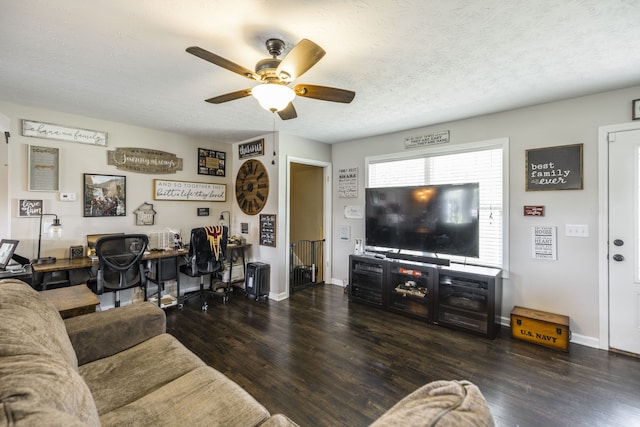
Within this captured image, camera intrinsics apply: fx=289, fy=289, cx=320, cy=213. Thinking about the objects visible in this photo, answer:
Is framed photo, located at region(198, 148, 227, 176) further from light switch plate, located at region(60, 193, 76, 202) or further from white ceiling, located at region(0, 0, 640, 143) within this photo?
light switch plate, located at region(60, 193, 76, 202)

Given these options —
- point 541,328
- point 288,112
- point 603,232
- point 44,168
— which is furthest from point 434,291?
point 44,168

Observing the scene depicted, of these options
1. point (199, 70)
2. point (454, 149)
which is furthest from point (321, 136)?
point (199, 70)

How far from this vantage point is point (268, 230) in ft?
14.1

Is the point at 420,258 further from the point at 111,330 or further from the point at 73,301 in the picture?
the point at 73,301

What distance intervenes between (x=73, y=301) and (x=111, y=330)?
49 centimetres

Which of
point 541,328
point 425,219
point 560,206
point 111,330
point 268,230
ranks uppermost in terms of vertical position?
point 560,206

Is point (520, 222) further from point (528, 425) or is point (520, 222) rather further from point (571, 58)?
point (528, 425)

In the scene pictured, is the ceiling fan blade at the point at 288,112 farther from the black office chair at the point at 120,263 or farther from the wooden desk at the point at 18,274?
the wooden desk at the point at 18,274

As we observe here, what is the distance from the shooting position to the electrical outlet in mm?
2805

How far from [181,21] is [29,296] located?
1.70 m

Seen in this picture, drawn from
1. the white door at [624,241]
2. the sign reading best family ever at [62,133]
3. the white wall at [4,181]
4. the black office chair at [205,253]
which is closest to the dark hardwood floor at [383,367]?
the white door at [624,241]

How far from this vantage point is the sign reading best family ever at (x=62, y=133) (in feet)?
10.3

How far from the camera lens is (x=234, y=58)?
2.13 m

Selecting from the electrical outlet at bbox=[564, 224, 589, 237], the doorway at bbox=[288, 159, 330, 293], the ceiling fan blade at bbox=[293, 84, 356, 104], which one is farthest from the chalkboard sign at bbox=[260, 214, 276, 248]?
the electrical outlet at bbox=[564, 224, 589, 237]
